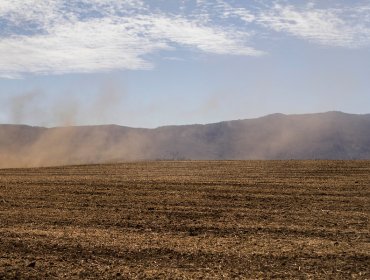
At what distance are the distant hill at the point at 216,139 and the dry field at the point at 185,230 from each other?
97.5 meters

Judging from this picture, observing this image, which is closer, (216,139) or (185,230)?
(185,230)

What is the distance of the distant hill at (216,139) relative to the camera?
5005 inches

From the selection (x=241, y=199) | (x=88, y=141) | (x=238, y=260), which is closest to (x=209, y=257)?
(x=238, y=260)

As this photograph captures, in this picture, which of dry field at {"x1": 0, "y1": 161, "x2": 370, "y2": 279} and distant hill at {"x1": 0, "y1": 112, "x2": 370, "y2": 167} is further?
distant hill at {"x1": 0, "y1": 112, "x2": 370, "y2": 167}

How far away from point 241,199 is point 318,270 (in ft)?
33.9

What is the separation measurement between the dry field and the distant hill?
97541mm

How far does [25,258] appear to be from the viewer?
1137 cm

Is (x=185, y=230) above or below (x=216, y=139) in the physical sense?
below

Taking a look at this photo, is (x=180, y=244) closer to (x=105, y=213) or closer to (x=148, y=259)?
(x=148, y=259)

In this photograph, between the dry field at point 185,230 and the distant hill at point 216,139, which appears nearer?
the dry field at point 185,230

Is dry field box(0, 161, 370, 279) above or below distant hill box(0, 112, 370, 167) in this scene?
below

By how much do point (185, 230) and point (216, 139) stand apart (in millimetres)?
132230

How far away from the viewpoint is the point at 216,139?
14650 centimetres

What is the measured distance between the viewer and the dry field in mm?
10578
